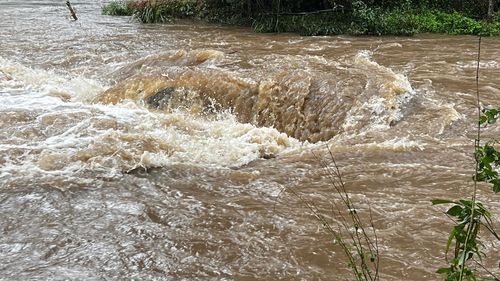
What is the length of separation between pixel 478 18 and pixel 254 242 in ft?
45.0

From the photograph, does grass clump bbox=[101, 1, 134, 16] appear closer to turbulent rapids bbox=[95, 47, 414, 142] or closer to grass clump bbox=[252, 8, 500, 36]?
grass clump bbox=[252, 8, 500, 36]

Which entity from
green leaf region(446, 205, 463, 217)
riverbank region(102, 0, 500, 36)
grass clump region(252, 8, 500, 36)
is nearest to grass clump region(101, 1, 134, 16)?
riverbank region(102, 0, 500, 36)

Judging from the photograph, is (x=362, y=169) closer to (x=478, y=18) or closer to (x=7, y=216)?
(x=7, y=216)

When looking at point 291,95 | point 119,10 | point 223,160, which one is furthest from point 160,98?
point 119,10

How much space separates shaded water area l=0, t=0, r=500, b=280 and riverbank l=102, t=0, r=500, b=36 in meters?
3.05

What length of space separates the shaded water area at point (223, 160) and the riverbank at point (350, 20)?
3.05 meters

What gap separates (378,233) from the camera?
3.86 metres

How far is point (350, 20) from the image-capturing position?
547 inches

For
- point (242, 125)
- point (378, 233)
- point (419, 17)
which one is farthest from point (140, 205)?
point (419, 17)

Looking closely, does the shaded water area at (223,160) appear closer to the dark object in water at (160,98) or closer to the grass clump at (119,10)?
the dark object in water at (160,98)

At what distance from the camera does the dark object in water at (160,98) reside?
24.4 ft

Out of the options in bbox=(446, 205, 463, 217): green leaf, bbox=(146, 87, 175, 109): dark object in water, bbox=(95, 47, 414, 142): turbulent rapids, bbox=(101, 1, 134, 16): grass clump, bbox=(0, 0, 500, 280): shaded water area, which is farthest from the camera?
bbox=(101, 1, 134, 16): grass clump

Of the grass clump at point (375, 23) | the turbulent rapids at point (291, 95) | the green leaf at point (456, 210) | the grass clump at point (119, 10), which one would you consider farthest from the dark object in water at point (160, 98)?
the grass clump at point (119, 10)

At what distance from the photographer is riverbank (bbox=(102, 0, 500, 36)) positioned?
1322 cm
